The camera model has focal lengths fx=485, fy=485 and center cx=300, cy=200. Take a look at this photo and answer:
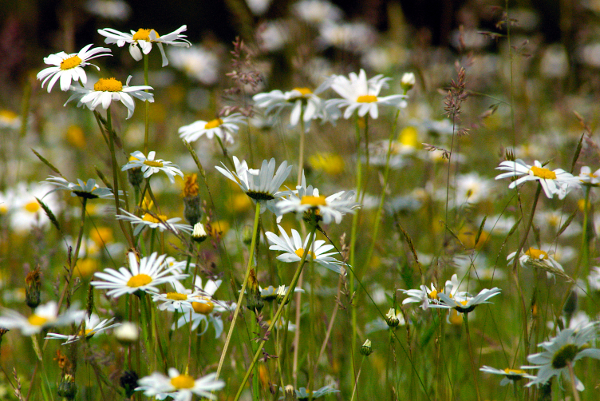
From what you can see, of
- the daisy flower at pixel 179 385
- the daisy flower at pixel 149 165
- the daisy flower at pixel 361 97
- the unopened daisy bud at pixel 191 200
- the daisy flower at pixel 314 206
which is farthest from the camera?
the daisy flower at pixel 361 97

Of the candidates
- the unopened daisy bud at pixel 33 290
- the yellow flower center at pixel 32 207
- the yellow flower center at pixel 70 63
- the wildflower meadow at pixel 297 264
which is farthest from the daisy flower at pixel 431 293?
the yellow flower center at pixel 32 207

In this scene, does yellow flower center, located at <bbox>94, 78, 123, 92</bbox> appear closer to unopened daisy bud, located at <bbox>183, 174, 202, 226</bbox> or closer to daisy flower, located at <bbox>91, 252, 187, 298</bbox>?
unopened daisy bud, located at <bbox>183, 174, 202, 226</bbox>

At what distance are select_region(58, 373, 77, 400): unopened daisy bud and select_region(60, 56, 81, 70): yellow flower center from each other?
1.91 ft

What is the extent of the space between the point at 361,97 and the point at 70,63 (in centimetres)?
66

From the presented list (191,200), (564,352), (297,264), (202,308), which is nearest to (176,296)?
(202,308)

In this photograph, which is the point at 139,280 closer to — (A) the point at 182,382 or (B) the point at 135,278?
(B) the point at 135,278

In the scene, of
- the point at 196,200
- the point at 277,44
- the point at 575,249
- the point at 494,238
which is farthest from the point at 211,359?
the point at 277,44

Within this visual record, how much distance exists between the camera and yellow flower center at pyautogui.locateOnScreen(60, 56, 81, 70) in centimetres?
96

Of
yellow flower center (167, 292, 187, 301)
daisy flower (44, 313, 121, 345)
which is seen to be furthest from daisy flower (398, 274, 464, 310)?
daisy flower (44, 313, 121, 345)

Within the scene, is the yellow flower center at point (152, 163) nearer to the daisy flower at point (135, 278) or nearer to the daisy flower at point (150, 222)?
the daisy flower at point (150, 222)

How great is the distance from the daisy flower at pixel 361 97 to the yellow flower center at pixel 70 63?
1.80 ft

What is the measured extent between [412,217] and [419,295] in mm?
1135

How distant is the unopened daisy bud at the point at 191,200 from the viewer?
39.1 inches

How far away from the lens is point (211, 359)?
148cm
